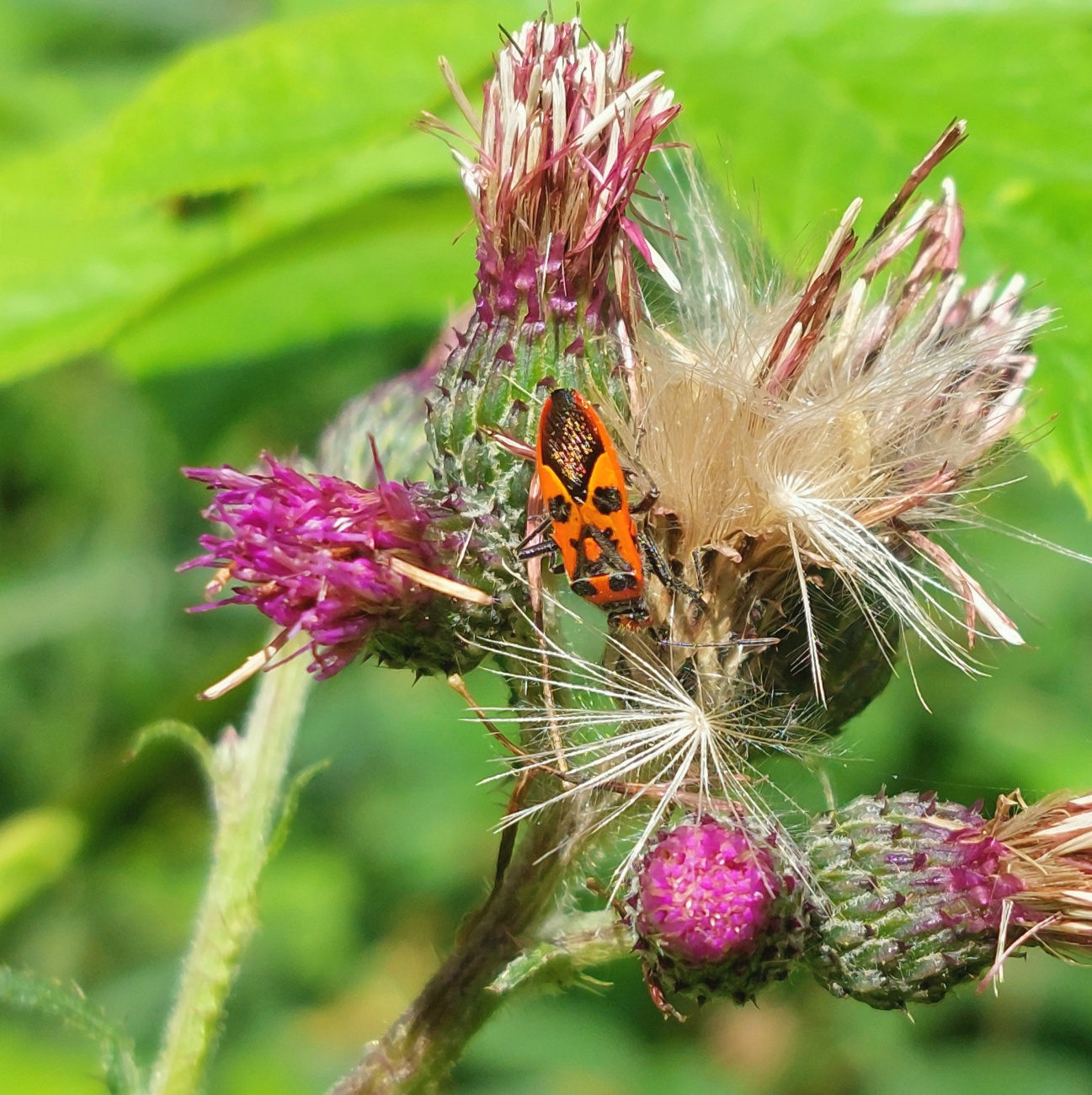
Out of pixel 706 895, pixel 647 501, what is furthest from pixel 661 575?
pixel 706 895

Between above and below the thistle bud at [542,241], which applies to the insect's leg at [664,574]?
below

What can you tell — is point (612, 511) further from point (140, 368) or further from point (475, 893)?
point (475, 893)

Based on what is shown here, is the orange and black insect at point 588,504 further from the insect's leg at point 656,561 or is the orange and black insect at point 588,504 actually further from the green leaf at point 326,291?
the green leaf at point 326,291

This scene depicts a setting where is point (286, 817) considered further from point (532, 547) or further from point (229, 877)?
point (532, 547)

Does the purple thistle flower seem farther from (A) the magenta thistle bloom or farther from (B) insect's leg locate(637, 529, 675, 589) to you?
(A) the magenta thistle bloom

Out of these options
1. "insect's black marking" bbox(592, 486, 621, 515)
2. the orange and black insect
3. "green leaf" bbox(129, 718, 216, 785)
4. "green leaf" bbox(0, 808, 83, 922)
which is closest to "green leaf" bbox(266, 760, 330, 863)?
"green leaf" bbox(129, 718, 216, 785)

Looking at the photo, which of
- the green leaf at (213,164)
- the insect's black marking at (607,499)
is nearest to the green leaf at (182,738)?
the insect's black marking at (607,499)

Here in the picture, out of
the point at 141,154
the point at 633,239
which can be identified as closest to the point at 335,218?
the point at 141,154
